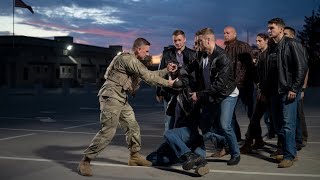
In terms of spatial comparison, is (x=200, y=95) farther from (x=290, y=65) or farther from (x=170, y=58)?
(x=290, y=65)

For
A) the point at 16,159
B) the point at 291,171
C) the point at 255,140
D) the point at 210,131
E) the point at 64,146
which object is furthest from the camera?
the point at 64,146

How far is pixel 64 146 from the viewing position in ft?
28.1

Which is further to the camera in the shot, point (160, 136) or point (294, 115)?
point (160, 136)

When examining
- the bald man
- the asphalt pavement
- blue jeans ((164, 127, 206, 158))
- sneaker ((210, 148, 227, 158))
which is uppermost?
the bald man

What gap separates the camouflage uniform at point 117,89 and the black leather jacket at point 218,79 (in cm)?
63

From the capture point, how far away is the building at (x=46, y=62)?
58.0 m

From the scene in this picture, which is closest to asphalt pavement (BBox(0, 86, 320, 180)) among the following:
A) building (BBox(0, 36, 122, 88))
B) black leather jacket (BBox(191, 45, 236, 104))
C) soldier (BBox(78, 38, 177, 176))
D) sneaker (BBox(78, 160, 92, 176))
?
sneaker (BBox(78, 160, 92, 176))

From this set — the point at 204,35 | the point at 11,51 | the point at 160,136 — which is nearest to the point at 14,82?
the point at 11,51

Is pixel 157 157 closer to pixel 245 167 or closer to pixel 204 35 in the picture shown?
pixel 245 167

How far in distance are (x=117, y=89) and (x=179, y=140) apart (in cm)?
113

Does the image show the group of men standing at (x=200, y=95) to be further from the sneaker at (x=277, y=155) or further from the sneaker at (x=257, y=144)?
the sneaker at (x=257, y=144)

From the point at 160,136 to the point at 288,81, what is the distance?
13.9ft

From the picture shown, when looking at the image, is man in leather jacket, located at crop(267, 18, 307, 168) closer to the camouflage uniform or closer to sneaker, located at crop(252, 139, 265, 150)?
sneaker, located at crop(252, 139, 265, 150)

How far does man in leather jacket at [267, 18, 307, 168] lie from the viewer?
6.33 m
